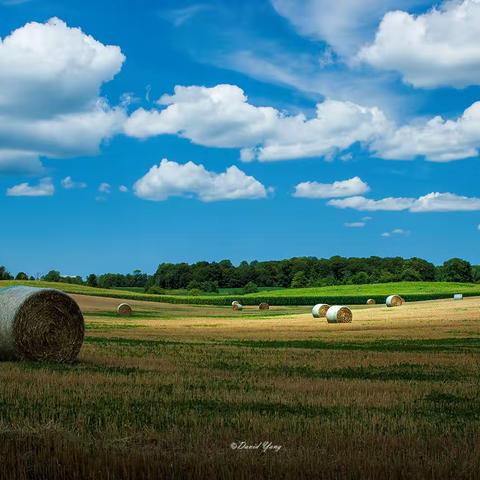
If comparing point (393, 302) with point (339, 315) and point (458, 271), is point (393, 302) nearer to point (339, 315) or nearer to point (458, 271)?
point (339, 315)

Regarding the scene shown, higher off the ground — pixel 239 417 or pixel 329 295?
pixel 329 295

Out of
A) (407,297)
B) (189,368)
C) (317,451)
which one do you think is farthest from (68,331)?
(407,297)

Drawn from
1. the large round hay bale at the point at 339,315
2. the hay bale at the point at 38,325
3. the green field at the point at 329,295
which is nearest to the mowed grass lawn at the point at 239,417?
the hay bale at the point at 38,325

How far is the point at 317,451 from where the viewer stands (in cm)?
859

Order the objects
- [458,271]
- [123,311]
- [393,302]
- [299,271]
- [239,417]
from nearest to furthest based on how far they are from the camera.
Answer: [239,417] < [123,311] < [393,302] < [458,271] < [299,271]

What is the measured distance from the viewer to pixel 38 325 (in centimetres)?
2128

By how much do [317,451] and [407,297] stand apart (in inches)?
4035

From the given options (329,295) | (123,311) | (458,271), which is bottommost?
(123,311)

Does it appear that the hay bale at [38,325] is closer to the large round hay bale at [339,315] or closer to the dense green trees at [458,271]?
the large round hay bale at [339,315]

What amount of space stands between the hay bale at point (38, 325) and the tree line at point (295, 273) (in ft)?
500

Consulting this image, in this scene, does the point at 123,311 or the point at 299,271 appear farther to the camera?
the point at 299,271

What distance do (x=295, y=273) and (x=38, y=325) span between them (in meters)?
170

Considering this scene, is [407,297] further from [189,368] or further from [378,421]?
[378,421]

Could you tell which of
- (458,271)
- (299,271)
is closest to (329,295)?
(299,271)
